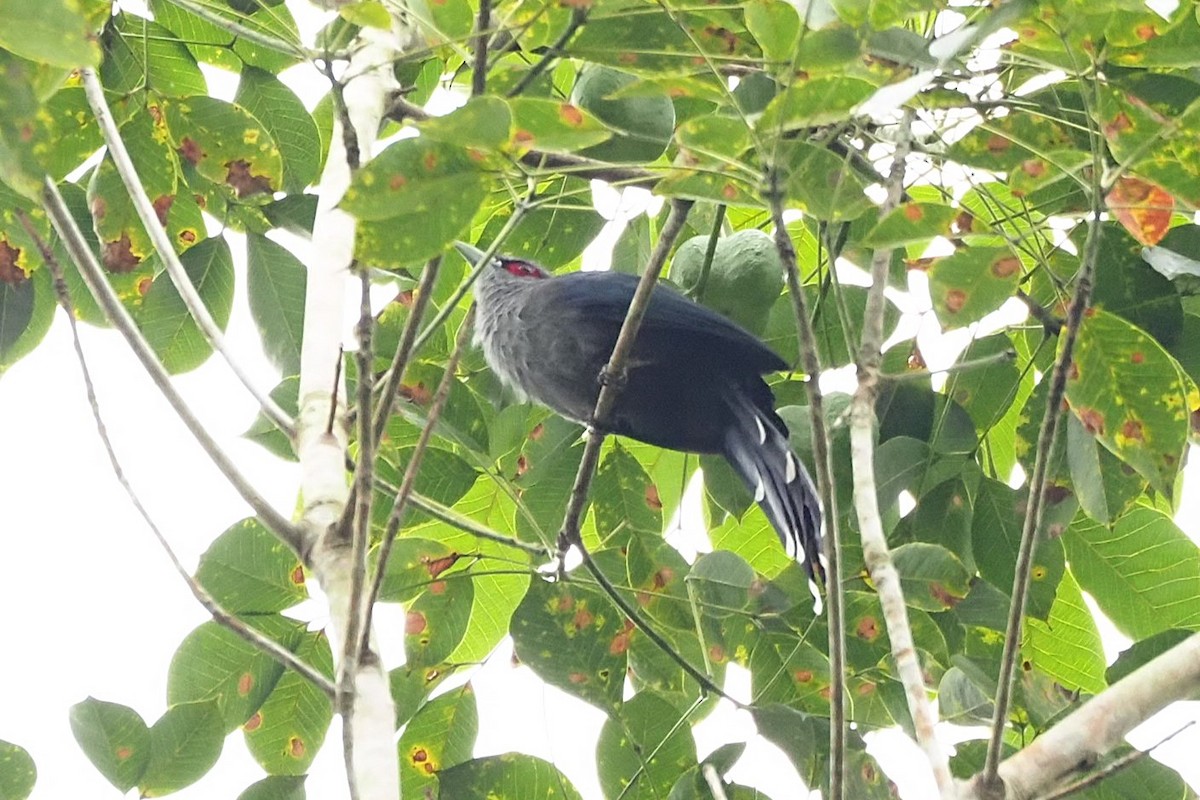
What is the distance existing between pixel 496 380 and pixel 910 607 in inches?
49.7

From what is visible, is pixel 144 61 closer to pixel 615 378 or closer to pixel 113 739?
pixel 615 378

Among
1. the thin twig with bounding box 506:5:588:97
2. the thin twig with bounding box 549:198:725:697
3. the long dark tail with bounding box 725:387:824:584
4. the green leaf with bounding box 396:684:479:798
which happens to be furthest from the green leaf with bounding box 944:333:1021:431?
the thin twig with bounding box 506:5:588:97

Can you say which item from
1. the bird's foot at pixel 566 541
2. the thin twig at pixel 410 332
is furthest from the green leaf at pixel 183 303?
the thin twig at pixel 410 332

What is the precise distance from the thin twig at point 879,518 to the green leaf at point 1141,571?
72 centimetres

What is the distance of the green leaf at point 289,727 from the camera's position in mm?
2578

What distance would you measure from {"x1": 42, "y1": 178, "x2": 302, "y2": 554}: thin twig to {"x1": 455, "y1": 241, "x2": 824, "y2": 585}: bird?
93 cm

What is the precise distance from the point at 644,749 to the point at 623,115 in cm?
110

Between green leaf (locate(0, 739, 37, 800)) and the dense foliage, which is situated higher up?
the dense foliage

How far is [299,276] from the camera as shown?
2.72 metres

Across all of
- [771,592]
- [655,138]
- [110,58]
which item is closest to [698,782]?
[771,592]

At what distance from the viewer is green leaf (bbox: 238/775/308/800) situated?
232 centimetres

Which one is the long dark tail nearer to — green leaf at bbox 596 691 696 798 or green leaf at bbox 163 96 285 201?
green leaf at bbox 596 691 696 798

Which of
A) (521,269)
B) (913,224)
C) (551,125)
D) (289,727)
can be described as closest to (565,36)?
(551,125)

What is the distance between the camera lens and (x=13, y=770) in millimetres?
2039
